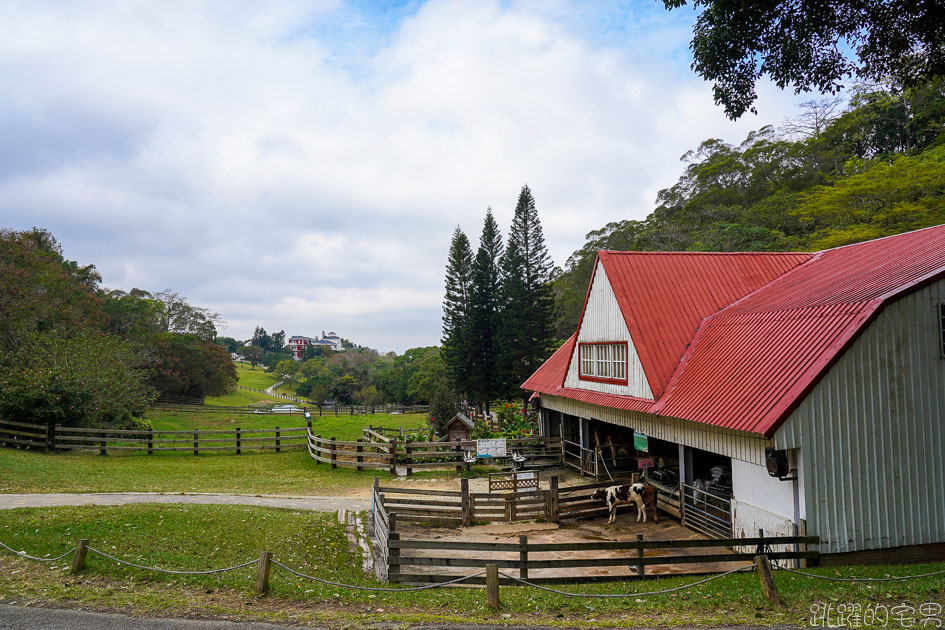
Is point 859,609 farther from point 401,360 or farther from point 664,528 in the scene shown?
point 401,360

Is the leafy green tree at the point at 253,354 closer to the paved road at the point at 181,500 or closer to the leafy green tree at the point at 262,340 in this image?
the leafy green tree at the point at 262,340

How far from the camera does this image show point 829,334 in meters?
9.97

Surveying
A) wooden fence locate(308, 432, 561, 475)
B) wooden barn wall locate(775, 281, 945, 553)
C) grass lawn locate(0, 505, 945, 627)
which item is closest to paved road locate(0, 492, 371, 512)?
grass lawn locate(0, 505, 945, 627)

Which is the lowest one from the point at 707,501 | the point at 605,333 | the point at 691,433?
the point at 707,501

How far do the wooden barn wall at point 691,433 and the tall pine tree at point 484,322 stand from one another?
27317 mm

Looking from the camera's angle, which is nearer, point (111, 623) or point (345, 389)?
point (111, 623)

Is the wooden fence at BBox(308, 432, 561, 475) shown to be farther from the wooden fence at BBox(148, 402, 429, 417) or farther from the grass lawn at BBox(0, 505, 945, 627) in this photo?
the wooden fence at BBox(148, 402, 429, 417)

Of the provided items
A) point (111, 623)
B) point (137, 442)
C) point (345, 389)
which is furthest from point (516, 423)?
point (345, 389)

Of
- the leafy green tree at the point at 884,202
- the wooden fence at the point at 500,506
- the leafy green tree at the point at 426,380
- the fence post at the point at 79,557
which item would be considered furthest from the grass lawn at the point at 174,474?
the leafy green tree at the point at 426,380

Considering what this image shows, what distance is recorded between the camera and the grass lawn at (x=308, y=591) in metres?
7.18

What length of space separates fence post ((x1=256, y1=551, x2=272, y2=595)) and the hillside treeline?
64.1ft

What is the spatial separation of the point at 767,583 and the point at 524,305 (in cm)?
3788

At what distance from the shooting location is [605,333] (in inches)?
693

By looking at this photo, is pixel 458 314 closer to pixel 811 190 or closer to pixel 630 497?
pixel 811 190
